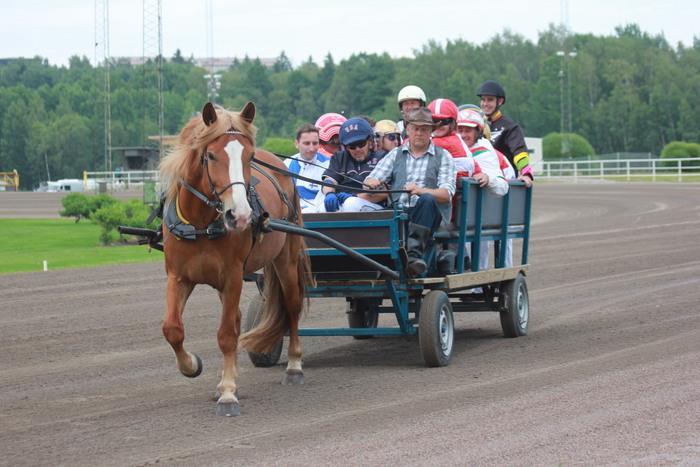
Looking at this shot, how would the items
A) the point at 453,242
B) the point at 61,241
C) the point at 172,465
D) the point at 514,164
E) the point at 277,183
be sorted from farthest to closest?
the point at 61,241
the point at 514,164
the point at 453,242
the point at 277,183
the point at 172,465

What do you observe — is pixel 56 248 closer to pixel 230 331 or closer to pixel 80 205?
pixel 80 205

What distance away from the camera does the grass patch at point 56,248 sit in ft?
59.3

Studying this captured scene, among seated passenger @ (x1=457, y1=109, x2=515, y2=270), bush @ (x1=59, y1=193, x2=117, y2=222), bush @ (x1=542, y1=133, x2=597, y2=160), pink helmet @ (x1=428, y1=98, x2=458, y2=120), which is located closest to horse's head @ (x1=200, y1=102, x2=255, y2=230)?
pink helmet @ (x1=428, y1=98, x2=458, y2=120)

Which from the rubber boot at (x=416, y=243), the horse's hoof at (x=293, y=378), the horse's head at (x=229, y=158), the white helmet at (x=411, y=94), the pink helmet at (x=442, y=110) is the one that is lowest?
the horse's hoof at (x=293, y=378)

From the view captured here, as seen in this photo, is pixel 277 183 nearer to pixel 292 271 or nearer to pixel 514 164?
pixel 292 271

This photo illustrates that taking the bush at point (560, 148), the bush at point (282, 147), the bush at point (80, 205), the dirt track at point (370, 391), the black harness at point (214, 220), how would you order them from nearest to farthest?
the dirt track at point (370, 391) → the black harness at point (214, 220) → the bush at point (80, 205) → the bush at point (282, 147) → the bush at point (560, 148)

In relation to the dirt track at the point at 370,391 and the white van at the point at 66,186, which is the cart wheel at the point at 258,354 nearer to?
the dirt track at the point at 370,391

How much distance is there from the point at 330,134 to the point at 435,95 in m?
96.3

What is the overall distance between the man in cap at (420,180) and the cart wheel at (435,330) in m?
0.24

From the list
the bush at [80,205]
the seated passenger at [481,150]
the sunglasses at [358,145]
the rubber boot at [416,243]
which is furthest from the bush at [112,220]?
the rubber boot at [416,243]

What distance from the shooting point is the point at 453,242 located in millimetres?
9086

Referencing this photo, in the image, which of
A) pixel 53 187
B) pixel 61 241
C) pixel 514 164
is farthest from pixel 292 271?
pixel 53 187

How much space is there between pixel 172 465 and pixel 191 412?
137cm

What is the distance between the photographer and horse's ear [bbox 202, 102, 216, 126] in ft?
21.5
